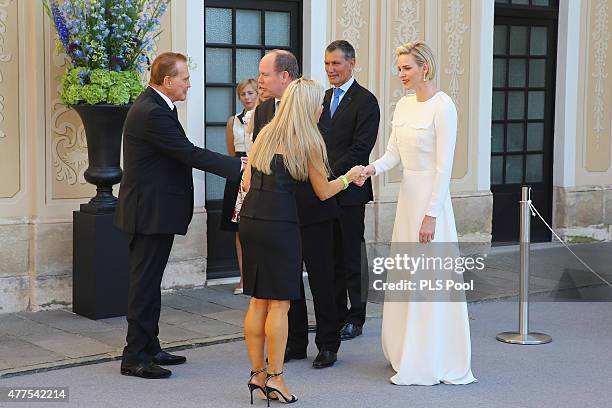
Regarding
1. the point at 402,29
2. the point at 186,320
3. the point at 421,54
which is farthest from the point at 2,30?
the point at 402,29

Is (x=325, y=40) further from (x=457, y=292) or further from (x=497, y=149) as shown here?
(x=457, y=292)

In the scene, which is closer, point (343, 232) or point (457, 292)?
point (457, 292)

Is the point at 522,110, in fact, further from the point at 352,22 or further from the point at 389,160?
the point at 389,160

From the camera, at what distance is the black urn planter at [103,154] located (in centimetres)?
760

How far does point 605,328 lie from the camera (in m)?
7.68

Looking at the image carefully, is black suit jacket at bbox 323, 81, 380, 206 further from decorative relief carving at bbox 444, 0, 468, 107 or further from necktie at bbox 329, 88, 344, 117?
decorative relief carving at bbox 444, 0, 468, 107

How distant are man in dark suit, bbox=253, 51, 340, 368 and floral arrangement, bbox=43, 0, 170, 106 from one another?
152 cm

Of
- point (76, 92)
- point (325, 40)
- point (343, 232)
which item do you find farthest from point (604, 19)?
point (76, 92)

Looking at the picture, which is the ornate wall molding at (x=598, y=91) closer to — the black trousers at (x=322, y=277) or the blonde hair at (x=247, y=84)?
the blonde hair at (x=247, y=84)

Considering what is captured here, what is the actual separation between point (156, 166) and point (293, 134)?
3.40 ft

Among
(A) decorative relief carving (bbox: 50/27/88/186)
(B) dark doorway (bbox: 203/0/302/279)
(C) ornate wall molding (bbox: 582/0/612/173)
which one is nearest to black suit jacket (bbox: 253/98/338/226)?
(A) decorative relief carving (bbox: 50/27/88/186)

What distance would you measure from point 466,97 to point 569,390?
5.29m

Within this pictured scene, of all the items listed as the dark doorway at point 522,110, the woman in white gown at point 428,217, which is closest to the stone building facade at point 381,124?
the dark doorway at point 522,110

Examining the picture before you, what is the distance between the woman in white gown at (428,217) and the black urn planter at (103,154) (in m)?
2.41
